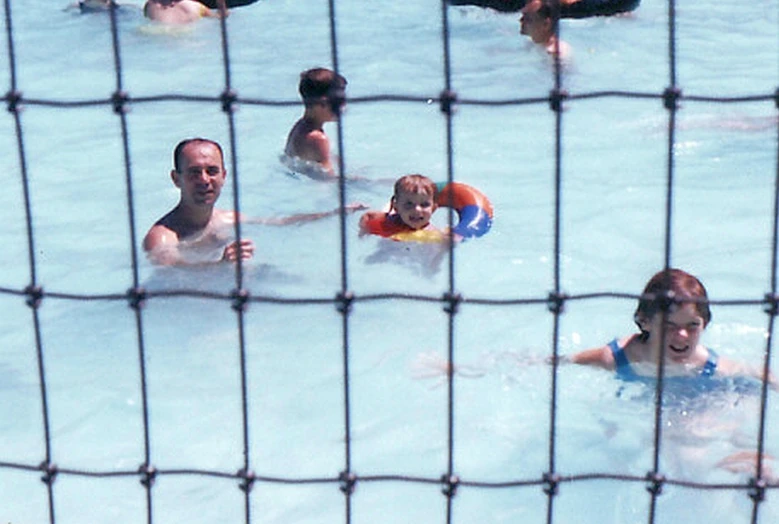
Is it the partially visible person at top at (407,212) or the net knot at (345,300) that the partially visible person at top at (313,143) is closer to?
the partially visible person at top at (407,212)

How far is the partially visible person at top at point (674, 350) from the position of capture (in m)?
5.13

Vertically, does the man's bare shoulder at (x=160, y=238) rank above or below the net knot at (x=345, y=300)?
below

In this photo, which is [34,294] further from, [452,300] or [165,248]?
[165,248]

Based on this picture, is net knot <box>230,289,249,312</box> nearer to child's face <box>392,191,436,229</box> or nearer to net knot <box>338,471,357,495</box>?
net knot <box>338,471,357,495</box>

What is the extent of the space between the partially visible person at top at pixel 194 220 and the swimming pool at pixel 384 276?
Result: 0.46 ft

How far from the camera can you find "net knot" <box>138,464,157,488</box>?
3338 millimetres

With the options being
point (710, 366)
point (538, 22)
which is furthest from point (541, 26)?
point (710, 366)

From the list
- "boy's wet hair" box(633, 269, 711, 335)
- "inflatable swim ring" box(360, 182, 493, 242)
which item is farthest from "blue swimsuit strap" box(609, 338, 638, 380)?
"inflatable swim ring" box(360, 182, 493, 242)

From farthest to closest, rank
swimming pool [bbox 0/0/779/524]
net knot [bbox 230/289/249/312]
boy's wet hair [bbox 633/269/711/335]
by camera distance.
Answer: swimming pool [bbox 0/0/779/524]
boy's wet hair [bbox 633/269/711/335]
net knot [bbox 230/289/249/312]

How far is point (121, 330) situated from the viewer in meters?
6.18

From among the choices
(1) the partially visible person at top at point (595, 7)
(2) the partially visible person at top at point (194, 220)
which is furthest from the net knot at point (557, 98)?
(1) the partially visible person at top at point (595, 7)

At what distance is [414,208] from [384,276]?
33cm

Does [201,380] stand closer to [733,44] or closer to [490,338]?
[490,338]

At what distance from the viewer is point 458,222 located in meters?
6.97
